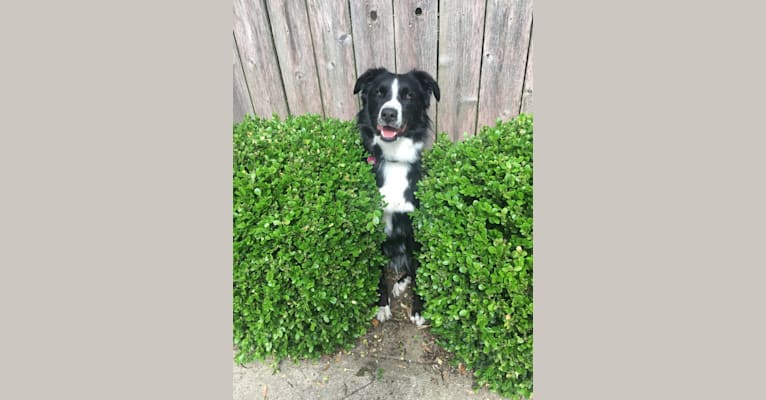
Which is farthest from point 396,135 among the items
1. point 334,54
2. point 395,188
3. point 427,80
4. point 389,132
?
point 334,54

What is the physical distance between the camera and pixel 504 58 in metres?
3.12

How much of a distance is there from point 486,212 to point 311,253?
102 centimetres

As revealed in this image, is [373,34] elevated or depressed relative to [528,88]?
elevated

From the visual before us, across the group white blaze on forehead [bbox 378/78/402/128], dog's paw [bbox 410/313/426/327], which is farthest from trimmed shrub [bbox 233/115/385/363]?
dog's paw [bbox 410/313/426/327]

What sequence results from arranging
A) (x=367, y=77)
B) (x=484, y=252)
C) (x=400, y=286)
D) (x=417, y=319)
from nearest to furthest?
(x=484, y=252), (x=367, y=77), (x=417, y=319), (x=400, y=286)

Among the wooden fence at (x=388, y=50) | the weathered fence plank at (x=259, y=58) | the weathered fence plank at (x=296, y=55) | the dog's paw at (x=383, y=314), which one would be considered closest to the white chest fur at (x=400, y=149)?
the wooden fence at (x=388, y=50)

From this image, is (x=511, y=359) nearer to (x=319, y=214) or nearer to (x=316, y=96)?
(x=319, y=214)

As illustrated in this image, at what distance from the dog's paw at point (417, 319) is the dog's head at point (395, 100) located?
143 cm

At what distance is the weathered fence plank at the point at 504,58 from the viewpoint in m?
2.96

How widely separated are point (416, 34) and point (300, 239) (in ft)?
5.86

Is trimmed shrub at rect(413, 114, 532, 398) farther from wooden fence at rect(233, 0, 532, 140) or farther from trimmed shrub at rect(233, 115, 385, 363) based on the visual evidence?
wooden fence at rect(233, 0, 532, 140)

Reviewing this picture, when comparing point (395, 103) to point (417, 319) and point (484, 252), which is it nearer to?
point (484, 252)

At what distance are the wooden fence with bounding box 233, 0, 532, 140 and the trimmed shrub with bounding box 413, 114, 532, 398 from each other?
2.12 ft

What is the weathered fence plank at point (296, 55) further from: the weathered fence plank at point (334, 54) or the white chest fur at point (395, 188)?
the white chest fur at point (395, 188)
